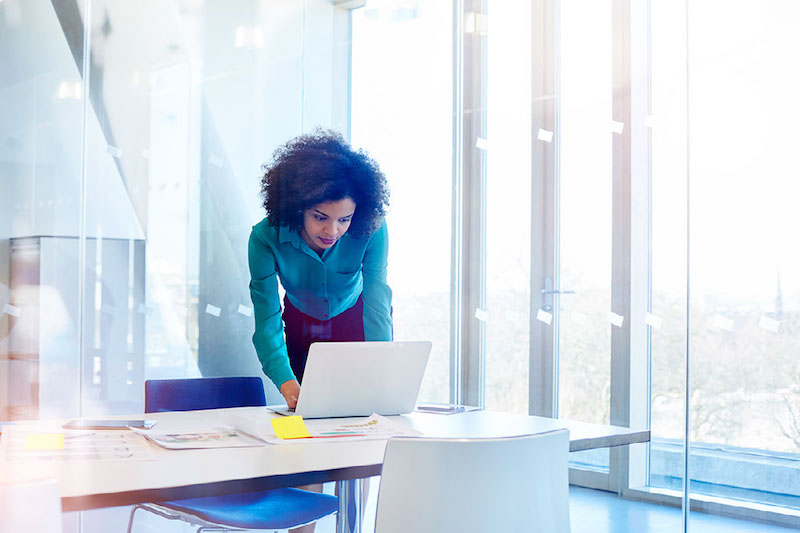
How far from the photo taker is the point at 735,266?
3244mm

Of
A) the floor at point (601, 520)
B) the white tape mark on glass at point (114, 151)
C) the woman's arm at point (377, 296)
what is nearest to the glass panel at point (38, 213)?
the white tape mark on glass at point (114, 151)

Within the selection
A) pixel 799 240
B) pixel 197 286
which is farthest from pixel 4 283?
pixel 799 240

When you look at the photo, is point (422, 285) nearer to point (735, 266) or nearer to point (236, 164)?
point (236, 164)

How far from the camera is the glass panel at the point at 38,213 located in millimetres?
3371

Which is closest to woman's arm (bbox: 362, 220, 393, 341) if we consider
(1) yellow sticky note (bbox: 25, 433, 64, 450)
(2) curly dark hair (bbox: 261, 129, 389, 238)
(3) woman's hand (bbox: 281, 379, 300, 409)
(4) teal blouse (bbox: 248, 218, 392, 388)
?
(4) teal blouse (bbox: 248, 218, 392, 388)

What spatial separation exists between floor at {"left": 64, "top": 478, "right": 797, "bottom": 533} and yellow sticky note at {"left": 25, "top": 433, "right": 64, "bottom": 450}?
1916 mm

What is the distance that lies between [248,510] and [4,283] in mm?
1707

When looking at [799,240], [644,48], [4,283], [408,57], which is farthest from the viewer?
[408,57]

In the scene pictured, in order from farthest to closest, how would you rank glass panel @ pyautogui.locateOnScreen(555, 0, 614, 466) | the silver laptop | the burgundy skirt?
glass panel @ pyautogui.locateOnScreen(555, 0, 614, 466) → the burgundy skirt → the silver laptop

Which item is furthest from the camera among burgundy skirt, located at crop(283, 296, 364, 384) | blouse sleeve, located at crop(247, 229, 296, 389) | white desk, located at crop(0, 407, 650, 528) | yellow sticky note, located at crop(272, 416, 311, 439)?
burgundy skirt, located at crop(283, 296, 364, 384)

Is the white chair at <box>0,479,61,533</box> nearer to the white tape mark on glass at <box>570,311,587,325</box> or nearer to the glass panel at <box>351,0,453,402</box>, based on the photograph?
the white tape mark on glass at <box>570,311,587,325</box>

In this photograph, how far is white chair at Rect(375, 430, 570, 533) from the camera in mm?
1204

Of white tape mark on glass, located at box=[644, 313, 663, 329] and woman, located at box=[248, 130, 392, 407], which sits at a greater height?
woman, located at box=[248, 130, 392, 407]

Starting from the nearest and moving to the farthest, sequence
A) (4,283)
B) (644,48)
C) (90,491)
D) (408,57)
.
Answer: (90,491) < (4,283) < (644,48) < (408,57)
